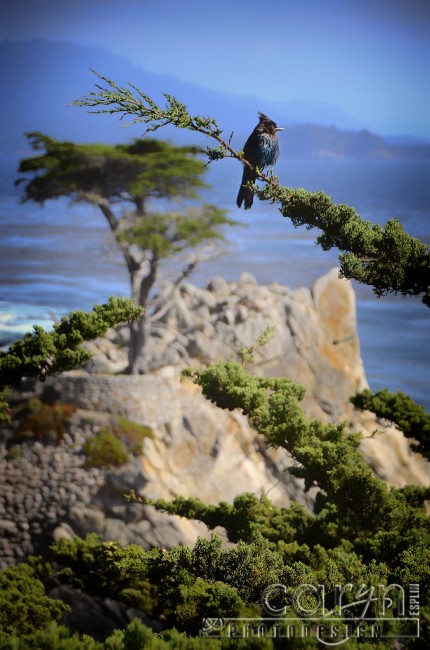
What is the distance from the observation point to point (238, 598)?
13.0ft

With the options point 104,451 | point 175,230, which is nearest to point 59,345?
point 104,451

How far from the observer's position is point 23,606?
15.3 feet

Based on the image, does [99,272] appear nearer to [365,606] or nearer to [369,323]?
[369,323]

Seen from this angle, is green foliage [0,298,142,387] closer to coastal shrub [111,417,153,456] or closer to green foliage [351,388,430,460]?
green foliage [351,388,430,460]

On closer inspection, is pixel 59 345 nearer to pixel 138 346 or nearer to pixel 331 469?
pixel 331 469

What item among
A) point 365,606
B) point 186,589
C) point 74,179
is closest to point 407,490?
point 365,606

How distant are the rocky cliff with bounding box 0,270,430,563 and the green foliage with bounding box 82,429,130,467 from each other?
7 centimetres

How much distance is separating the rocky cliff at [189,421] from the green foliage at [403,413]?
169 centimetres

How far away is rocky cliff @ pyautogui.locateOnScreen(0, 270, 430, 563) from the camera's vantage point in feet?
23.1

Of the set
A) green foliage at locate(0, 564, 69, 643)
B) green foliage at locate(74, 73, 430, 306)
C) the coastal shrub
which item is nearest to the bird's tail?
green foliage at locate(74, 73, 430, 306)

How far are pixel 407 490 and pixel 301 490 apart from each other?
299 centimetres

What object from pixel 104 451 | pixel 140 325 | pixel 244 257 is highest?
pixel 244 257

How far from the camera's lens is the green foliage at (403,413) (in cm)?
473

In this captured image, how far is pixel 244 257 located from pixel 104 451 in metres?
3.65
